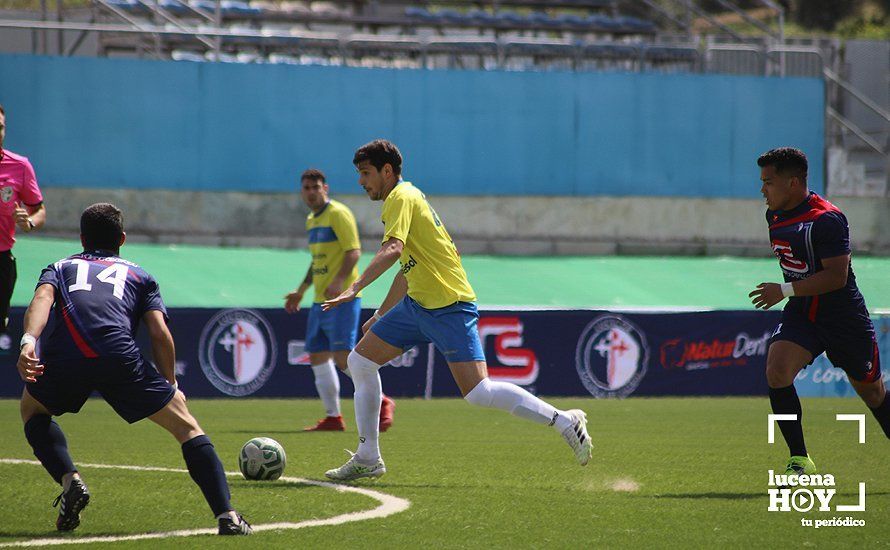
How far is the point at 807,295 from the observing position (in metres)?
7.79

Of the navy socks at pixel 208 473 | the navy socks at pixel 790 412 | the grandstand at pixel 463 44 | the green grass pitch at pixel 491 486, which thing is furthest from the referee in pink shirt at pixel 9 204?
the grandstand at pixel 463 44

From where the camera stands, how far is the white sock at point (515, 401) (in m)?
7.89

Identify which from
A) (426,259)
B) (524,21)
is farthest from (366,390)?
(524,21)

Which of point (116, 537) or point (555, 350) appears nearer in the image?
point (116, 537)

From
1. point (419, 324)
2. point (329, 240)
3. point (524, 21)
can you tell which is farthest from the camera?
point (524, 21)

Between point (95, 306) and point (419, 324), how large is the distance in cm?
269

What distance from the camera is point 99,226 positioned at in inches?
243

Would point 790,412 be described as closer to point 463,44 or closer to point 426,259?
point 426,259

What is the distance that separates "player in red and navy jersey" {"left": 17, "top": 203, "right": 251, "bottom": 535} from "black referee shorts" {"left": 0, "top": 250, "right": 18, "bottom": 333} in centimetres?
385

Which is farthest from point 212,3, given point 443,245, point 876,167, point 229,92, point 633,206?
point 443,245

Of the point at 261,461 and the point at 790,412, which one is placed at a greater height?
the point at 790,412

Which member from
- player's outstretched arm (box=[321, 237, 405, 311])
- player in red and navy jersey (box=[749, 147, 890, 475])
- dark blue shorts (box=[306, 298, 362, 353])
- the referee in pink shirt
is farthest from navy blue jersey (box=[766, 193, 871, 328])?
the referee in pink shirt

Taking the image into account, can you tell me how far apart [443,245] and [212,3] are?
2121 cm

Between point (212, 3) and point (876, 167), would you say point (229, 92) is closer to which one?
point (212, 3)
